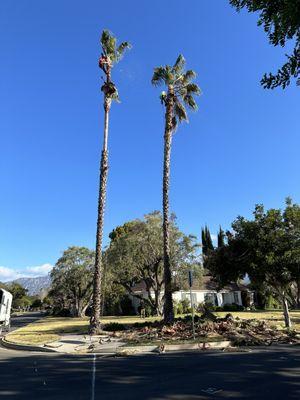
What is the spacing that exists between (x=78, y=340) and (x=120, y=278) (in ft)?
78.1

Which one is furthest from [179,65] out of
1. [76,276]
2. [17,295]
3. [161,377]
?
[17,295]

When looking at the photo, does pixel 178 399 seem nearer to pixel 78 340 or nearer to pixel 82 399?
pixel 82 399

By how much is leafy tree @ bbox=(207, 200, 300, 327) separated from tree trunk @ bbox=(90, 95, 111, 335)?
19.4 ft

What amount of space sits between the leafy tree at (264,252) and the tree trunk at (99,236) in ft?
19.4

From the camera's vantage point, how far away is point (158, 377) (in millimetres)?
8914

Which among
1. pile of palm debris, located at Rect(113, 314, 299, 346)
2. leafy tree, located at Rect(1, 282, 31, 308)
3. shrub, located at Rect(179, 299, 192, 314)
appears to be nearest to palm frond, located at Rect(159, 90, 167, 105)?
pile of palm debris, located at Rect(113, 314, 299, 346)

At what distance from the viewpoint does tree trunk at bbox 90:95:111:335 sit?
2029 centimetres

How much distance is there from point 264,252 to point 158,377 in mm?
12613

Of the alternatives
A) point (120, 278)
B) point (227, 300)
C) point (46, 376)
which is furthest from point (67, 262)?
point (46, 376)

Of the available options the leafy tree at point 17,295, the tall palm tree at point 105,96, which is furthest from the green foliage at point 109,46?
the leafy tree at point 17,295

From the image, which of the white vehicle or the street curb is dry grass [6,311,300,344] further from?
the white vehicle

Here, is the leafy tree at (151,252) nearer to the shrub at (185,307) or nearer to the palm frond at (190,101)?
the shrub at (185,307)

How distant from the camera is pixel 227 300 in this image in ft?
185

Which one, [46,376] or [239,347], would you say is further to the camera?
[239,347]
